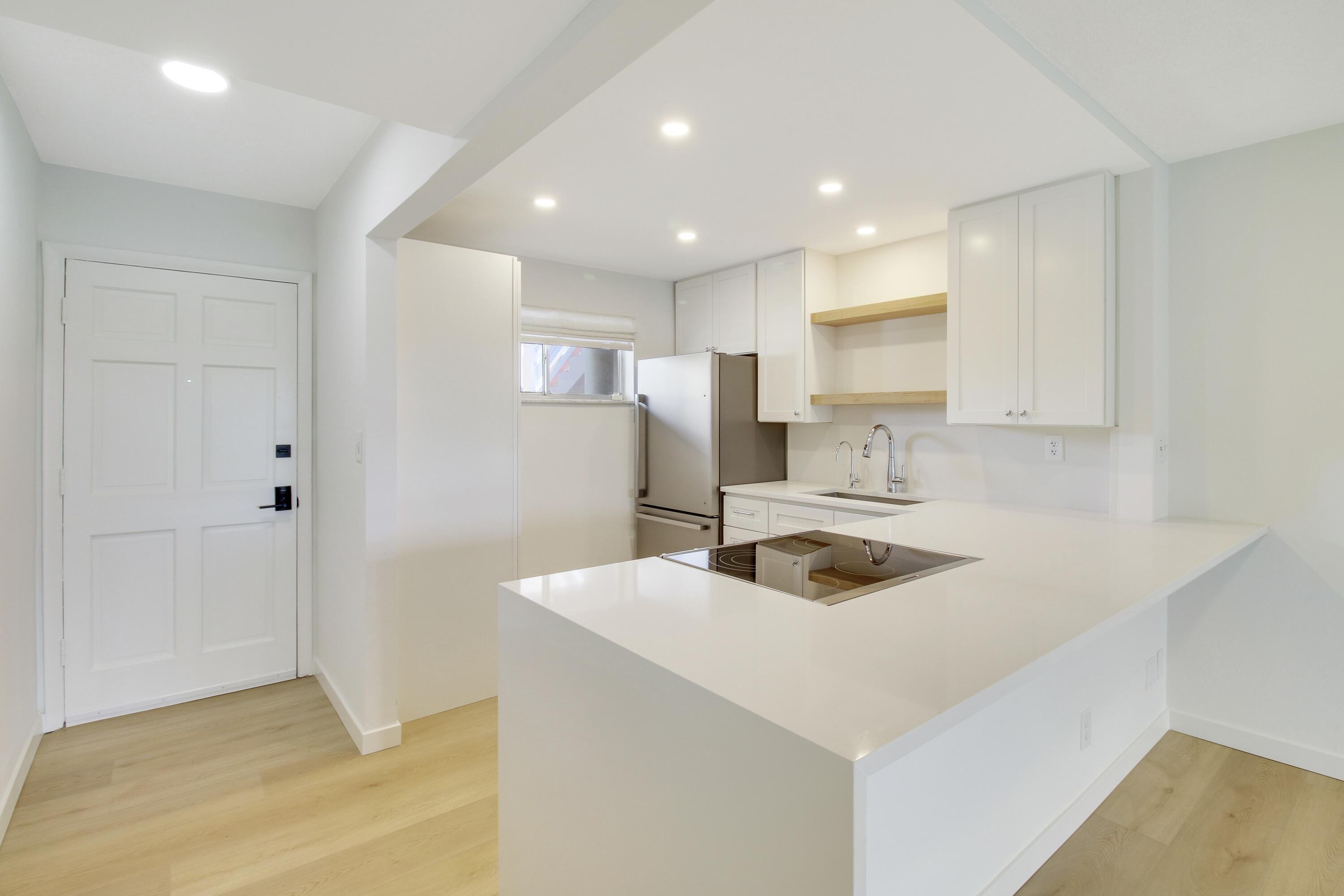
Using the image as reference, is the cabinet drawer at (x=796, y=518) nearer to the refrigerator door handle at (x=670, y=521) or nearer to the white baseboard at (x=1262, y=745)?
the refrigerator door handle at (x=670, y=521)

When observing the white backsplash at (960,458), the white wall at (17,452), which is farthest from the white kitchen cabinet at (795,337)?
the white wall at (17,452)

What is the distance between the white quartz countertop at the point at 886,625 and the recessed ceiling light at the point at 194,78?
1906 mm

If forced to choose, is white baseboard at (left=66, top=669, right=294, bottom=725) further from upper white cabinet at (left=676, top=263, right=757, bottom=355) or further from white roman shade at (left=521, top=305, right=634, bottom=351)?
upper white cabinet at (left=676, top=263, right=757, bottom=355)

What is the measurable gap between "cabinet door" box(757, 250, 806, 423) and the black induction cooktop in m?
1.73

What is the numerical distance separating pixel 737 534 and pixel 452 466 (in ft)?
5.40

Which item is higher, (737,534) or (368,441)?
(368,441)

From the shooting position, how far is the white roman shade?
3.85 metres

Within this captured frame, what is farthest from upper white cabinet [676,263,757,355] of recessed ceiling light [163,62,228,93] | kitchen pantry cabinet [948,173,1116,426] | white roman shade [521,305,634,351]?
recessed ceiling light [163,62,228,93]

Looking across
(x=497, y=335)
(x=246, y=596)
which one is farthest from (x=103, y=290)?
(x=497, y=335)

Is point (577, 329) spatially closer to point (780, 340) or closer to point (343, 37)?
point (780, 340)

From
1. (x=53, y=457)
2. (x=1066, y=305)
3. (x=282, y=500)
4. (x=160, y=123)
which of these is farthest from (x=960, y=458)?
(x=53, y=457)

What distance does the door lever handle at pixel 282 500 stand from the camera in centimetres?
329

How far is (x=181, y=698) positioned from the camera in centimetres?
308

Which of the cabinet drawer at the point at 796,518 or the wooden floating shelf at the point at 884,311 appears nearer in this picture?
the wooden floating shelf at the point at 884,311
